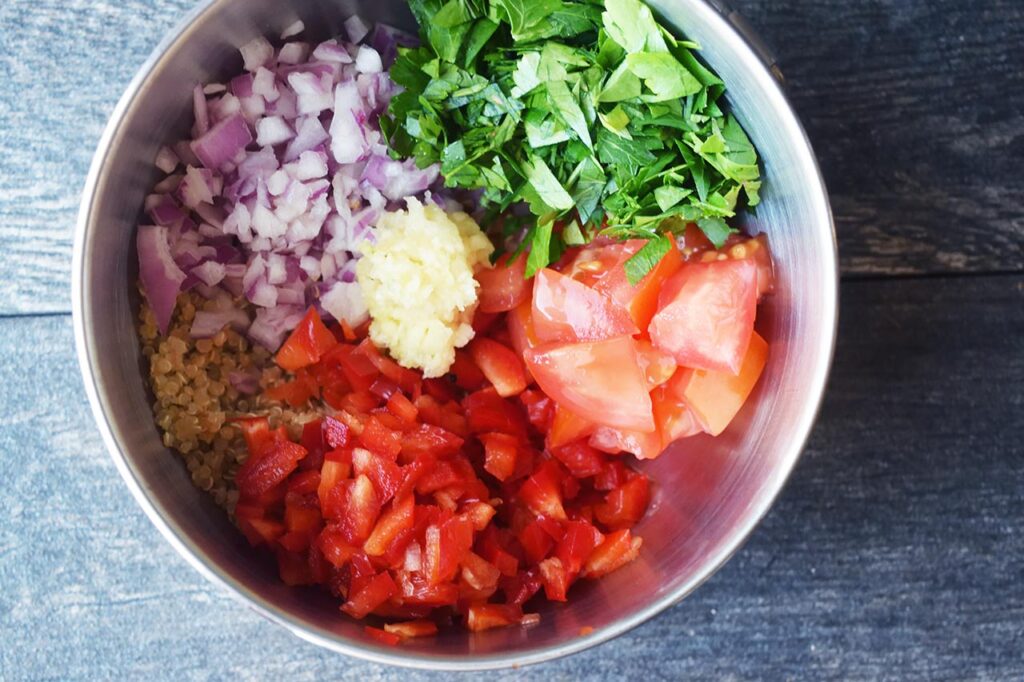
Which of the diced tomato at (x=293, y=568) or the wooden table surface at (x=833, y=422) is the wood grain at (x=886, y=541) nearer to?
the wooden table surface at (x=833, y=422)

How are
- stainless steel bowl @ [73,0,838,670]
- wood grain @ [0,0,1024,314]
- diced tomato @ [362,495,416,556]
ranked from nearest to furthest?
stainless steel bowl @ [73,0,838,670] → diced tomato @ [362,495,416,556] → wood grain @ [0,0,1024,314]

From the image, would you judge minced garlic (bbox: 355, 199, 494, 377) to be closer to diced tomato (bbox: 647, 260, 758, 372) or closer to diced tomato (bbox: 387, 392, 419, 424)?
diced tomato (bbox: 387, 392, 419, 424)

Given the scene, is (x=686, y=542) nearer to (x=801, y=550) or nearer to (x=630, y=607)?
(x=630, y=607)

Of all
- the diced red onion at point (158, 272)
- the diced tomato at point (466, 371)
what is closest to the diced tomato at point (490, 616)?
the diced tomato at point (466, 371)

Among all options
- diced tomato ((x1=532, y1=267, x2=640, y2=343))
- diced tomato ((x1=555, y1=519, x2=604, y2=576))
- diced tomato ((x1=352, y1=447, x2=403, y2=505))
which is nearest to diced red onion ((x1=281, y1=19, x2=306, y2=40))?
diced tomato ((x1=532, y1=267, x2=640, y2=343))

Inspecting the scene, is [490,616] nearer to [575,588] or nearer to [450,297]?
[575,588]

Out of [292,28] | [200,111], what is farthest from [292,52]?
[200,111]
